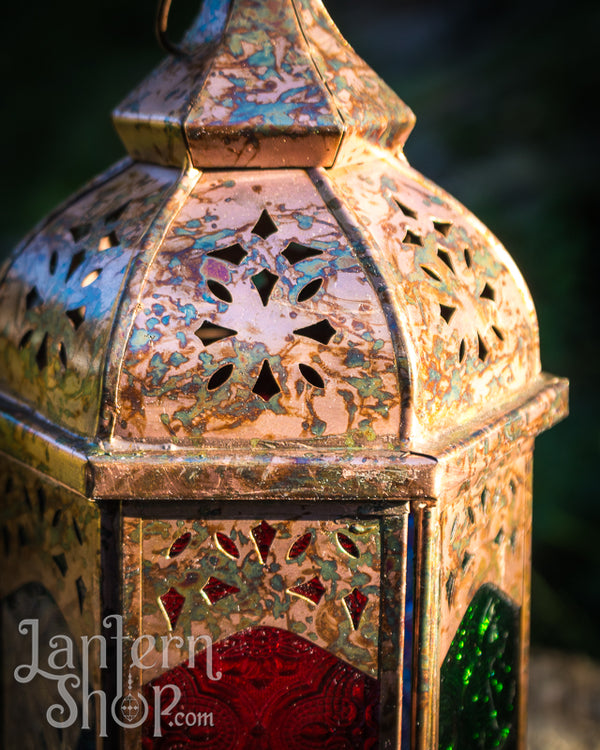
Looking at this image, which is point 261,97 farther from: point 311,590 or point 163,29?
point 311,590

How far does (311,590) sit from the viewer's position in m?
1.02

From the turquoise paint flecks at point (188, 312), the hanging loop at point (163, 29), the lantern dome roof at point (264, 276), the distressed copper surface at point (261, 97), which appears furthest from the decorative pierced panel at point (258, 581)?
the hanging loop at point (163, 29)

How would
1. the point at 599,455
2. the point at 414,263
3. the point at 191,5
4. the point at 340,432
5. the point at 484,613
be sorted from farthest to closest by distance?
1. the point at 191,5
2. the point at 599,455
3. the point at 484,613
4. the point at 414,263
5. the point at 340,432

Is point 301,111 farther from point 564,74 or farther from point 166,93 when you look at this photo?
point 564,74

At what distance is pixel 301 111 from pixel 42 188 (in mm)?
2378

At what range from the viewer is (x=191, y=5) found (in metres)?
3.17

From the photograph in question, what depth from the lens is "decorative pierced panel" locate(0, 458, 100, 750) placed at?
1057 millimetres

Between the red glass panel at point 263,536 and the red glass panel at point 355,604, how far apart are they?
108 mm

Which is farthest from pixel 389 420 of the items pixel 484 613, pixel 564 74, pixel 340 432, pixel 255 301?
pixel 564 74

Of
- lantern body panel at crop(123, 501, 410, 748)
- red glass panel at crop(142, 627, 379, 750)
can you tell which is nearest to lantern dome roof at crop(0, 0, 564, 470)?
lantern body panel at crop(123, 501, 410, 748)

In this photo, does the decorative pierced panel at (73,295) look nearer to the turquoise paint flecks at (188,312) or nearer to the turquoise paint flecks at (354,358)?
the turquoise paint flecks at (188,312)

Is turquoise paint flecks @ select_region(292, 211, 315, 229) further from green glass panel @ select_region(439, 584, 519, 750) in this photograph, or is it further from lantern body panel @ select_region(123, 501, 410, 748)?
green glass panel @ select_region(439, 584, 519, 750)

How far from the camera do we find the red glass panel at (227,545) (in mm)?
1010

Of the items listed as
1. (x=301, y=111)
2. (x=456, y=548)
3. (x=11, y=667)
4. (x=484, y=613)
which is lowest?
(x=11, y=667)
